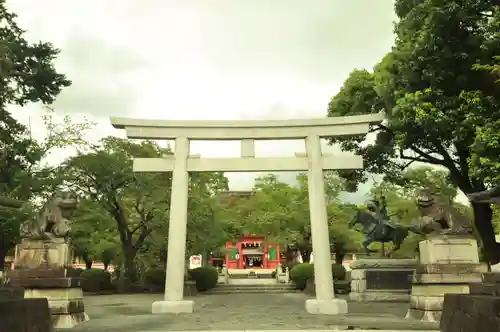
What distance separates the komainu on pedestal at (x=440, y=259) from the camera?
10.0 metres

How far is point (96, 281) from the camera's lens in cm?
2500

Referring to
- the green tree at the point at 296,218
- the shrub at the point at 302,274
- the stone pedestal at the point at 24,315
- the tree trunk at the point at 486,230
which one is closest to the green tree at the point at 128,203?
the green tree at the point at 296,218

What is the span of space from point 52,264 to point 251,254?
136ft

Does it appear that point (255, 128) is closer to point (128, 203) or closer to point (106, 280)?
point (128, 203)

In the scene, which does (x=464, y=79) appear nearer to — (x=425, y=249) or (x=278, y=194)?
(x=425, y=249)

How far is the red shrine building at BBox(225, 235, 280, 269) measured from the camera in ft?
159

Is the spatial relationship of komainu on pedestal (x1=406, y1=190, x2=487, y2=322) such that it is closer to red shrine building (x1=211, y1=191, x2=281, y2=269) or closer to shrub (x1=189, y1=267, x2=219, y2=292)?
shrub (x1=189, y1=267, x2=219, y2=292)

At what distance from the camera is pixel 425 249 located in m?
10.6

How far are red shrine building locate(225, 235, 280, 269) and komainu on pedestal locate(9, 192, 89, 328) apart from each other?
1484 inches

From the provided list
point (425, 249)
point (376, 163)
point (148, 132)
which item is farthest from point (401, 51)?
point (148, 132)

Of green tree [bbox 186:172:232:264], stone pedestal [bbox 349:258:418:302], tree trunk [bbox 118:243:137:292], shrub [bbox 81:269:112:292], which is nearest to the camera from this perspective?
stone pedestal [bbox 349:258:418:302]

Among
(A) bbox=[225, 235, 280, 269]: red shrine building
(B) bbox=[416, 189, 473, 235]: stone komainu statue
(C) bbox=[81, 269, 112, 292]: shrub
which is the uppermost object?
(A) bbox=[225, 235, 280, 269]: red shrine building

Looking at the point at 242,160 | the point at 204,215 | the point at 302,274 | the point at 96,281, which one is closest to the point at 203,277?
the point at 204,215

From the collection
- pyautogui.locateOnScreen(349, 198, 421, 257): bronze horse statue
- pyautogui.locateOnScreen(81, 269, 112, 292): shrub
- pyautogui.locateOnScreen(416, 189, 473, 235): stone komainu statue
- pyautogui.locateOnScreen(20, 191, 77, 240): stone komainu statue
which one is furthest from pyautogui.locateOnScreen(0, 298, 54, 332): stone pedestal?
pyautogui.locateOnScreen(81, 269, 112, 292): shrub
